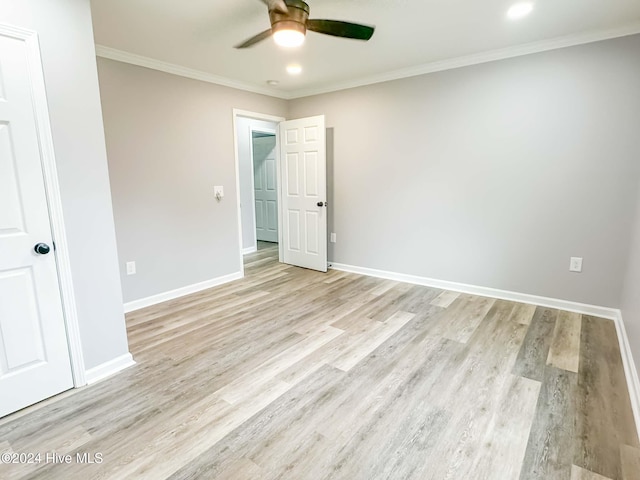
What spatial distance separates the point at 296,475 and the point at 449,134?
3.40 m

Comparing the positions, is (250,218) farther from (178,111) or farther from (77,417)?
(77,417)

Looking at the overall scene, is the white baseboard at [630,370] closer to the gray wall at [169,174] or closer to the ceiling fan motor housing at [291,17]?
the ceiling fan motor housing at [291,17]

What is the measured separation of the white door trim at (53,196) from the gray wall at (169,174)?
49.8 inches

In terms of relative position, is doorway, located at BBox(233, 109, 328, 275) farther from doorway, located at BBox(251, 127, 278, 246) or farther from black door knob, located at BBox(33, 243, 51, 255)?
black door knob, located at BBox(33, 243, 51, 255)

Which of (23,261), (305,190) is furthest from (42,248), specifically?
(305,190)

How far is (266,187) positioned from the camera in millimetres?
6633

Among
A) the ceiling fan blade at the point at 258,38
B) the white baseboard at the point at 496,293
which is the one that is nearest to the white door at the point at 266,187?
the white baseboard at the point at 496,293

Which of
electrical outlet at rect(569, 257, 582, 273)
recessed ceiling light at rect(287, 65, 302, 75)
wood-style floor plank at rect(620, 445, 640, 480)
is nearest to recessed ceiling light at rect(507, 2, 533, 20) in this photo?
recessed ceiling light at rect(287, 65, 302, 75)

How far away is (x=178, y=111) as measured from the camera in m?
3.56

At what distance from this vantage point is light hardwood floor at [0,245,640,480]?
1.54 metres

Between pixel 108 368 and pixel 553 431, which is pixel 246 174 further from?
pixel 553 431

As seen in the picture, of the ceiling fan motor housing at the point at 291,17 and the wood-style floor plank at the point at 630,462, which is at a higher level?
the ceiling fan motor housing at the point at 291,17

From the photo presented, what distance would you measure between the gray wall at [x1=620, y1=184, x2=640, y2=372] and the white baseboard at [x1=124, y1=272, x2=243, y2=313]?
3825 millimetres

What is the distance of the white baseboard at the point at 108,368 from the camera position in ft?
7.14
